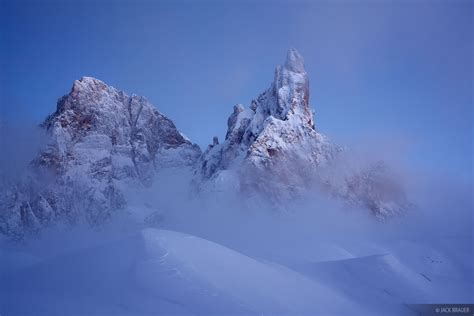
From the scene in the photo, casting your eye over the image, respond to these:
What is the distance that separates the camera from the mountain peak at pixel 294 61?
250 feet

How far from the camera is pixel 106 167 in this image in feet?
231

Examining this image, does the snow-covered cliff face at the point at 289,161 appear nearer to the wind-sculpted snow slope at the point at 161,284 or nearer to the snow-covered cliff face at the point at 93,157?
the snow-covered cliff face at the point at 93,157

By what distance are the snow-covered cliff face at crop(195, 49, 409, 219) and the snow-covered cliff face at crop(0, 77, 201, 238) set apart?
16295mm

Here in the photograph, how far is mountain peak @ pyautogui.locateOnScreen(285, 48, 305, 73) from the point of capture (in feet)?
250

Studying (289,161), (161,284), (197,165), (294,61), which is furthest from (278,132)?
(161,284)

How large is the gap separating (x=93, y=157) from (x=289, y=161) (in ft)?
130

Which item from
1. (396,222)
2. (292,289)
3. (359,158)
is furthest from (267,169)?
(292,289)

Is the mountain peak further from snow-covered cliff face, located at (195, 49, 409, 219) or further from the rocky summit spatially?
snow-covered cliff face, located at (195, 49, 409, 219)

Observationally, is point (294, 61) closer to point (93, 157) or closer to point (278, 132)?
point (278, 132)

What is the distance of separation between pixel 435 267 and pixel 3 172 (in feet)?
240

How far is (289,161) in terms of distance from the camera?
208ft

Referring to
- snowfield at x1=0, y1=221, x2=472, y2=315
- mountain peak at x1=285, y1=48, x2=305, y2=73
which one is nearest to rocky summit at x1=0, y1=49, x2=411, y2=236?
mountain peak at x1=285, y1=48, x2=305, y2=73

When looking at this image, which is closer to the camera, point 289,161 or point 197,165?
point 289,161

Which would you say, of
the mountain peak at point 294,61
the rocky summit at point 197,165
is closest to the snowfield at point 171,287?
the rocky summit at point 197,165
